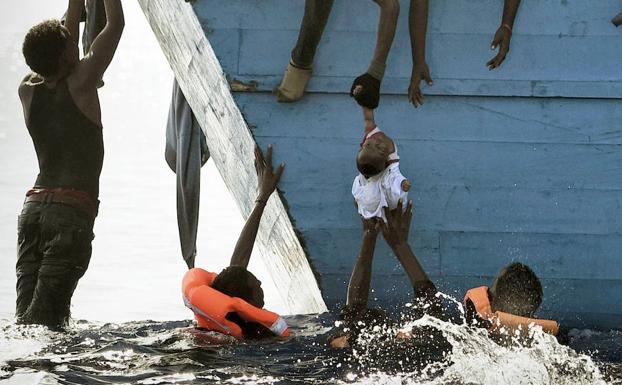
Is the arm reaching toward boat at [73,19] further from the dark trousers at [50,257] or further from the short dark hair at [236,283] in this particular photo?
the short dark hair at [236,283]

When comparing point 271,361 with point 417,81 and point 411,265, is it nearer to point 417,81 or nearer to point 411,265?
point 411,265

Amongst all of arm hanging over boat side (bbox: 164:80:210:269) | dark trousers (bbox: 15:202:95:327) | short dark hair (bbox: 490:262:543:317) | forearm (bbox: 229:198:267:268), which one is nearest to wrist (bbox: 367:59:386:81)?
forearm (bbox: 229:198:267:268)

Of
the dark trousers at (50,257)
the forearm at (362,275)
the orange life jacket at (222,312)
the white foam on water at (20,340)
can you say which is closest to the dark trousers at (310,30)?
the forearm at (362,275)

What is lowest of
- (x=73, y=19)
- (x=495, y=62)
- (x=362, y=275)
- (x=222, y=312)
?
(x=222, y=312)

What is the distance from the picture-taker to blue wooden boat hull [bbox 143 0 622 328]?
602 cm

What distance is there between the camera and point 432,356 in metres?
5.43

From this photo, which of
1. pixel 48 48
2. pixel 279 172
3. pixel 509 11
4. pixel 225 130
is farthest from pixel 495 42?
pixel 48 48

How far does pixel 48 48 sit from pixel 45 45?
2 cm

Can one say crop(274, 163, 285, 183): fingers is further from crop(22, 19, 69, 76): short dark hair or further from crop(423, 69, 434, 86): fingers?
crop(22, 19, 69, 76): short dark hair

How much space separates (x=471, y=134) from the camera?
6.09 metres

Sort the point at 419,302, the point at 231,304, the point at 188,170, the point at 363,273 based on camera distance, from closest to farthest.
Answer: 1. the point at 231,304
2. the point at 363,273
3. the point at 419,302
4. the point at 188,170

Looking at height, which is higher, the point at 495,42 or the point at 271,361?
the point at 495,42

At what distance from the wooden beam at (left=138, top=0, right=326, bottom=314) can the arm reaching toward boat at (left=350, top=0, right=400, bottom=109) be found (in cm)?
63

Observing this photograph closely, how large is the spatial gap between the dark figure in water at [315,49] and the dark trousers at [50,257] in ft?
4.06
